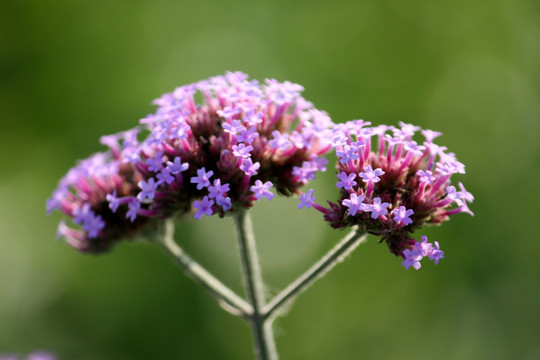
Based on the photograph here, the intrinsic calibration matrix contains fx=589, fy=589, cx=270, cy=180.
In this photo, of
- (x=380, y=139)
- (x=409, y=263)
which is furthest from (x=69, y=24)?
(x=409, y=263)

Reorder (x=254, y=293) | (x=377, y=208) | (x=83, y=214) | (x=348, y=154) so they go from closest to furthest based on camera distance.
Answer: (x=377, y=208), (x=348, y=154), (x=254, y=293), (x=83, y=214)

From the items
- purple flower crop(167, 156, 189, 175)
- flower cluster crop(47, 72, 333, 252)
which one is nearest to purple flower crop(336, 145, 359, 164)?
flower cluster crop(47, 72, 333, 252)

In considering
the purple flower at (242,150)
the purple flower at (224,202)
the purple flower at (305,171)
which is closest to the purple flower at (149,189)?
the purple flower at (224,202)

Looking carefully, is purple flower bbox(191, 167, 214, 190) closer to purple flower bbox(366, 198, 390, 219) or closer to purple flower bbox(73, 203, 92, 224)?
purple flower bbox(366, 198, 390, 219)

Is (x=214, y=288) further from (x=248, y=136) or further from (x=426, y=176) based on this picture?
(x=426, y=176)

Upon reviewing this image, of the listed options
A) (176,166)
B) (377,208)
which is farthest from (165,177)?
(377,208)

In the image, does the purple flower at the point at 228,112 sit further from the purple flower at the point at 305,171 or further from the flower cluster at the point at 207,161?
the purple flower at the point at 305,171
